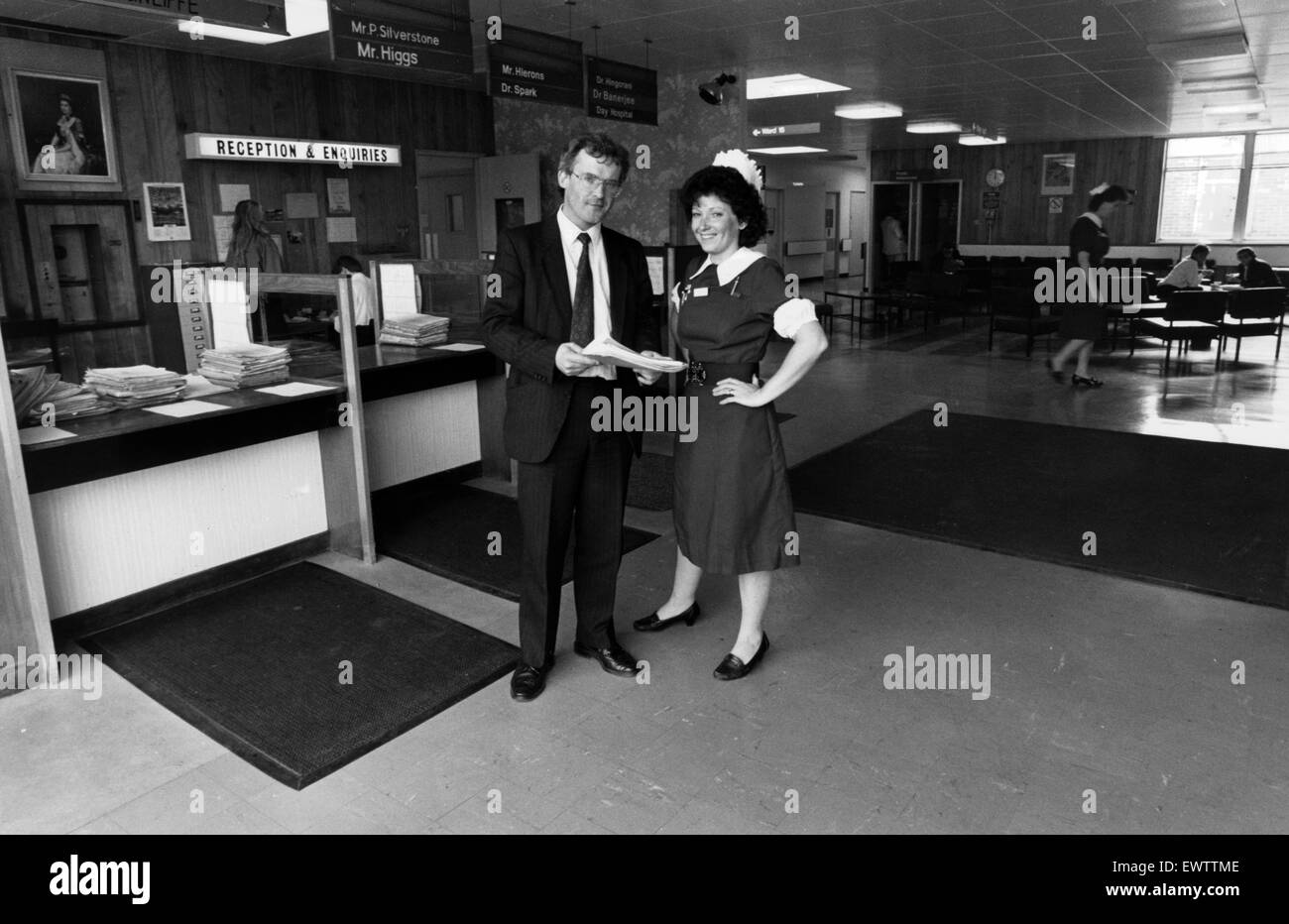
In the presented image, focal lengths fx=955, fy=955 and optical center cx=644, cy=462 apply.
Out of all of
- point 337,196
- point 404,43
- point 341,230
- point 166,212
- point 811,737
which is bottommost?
point 811,737

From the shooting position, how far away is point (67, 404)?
364 centimetres

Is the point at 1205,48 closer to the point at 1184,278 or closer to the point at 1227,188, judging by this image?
Result: the point at 1184,278

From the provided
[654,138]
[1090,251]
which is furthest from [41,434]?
[1090,251]

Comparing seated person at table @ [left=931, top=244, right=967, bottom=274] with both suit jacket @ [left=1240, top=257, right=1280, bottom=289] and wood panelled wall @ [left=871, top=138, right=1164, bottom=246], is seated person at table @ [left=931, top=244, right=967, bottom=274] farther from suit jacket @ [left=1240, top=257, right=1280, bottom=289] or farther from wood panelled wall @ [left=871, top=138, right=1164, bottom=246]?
suit jacket @ [left=1240, top=257, right=1280, bottom=289]

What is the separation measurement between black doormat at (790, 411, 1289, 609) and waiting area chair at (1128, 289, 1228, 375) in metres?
3.66

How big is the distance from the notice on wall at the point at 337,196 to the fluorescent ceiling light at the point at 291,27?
1.63m

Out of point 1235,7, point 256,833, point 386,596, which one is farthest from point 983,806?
point 1235,7

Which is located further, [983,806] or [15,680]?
[15,680]

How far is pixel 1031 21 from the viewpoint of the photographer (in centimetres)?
725

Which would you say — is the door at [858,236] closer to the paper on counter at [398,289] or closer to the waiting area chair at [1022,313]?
the waiting area chair at [1022,313]

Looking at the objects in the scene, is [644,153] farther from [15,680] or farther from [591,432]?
[15,680]

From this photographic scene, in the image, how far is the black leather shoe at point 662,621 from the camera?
12.0ft

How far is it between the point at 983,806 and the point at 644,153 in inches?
305

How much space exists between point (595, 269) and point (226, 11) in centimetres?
328
